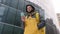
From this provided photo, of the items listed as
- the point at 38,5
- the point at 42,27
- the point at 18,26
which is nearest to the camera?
the point at 42,27

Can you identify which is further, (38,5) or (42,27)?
(38,5)

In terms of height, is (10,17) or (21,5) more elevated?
(21,5)

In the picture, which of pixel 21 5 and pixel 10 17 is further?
pixel 21 5

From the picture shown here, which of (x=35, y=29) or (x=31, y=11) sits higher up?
(x=31, y=11)

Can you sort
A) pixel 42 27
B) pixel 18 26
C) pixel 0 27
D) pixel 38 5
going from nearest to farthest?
pixel 42 27 → pixel 0 27 → pixel 18 26 → pixel 38 5

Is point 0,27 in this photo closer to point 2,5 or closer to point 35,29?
point 2,5

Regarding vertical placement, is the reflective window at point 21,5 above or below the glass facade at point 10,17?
above

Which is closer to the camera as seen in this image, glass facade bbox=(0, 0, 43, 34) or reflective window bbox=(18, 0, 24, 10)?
glass facade bbox=(0, 0, 43, 34)

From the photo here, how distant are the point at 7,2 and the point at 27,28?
2.62m

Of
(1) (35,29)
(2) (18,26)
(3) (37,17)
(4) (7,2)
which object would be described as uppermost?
(4) (7,2)

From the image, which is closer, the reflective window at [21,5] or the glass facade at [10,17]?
the glass facade at [10,17]

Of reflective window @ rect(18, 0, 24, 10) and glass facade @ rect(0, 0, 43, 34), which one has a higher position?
reflective window @ rect(18, 0, 24, 10)

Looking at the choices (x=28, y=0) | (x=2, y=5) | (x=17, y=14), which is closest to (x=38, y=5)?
(x=28, y=0)

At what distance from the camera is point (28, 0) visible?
4738mm
